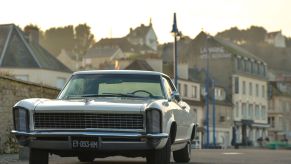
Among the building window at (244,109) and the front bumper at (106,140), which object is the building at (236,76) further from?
the front bumper at (106,140)

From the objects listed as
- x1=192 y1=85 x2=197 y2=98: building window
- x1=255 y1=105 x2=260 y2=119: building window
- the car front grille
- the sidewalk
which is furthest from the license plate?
x1=255 y1=105 x2=260 y2=119: building window

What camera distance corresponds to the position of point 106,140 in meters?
10.2

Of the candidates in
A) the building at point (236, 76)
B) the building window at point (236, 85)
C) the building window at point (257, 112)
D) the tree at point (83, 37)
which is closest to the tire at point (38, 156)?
the building at point (236, 76)

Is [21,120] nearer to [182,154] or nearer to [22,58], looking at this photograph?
[182,154]

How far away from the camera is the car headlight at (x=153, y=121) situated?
10.3m

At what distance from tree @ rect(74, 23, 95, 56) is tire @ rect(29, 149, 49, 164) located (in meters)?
163

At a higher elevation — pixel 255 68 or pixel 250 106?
pixel 255 68

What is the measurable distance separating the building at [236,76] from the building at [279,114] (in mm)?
10147

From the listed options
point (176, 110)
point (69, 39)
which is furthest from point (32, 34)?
point (69, 39)

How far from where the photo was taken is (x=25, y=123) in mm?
10477

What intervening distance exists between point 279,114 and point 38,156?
311 feet

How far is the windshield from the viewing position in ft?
Answer: 38.3

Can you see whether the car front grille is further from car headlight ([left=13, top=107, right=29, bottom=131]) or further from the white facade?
the white facade

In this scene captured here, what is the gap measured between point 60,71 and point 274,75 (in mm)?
53113
